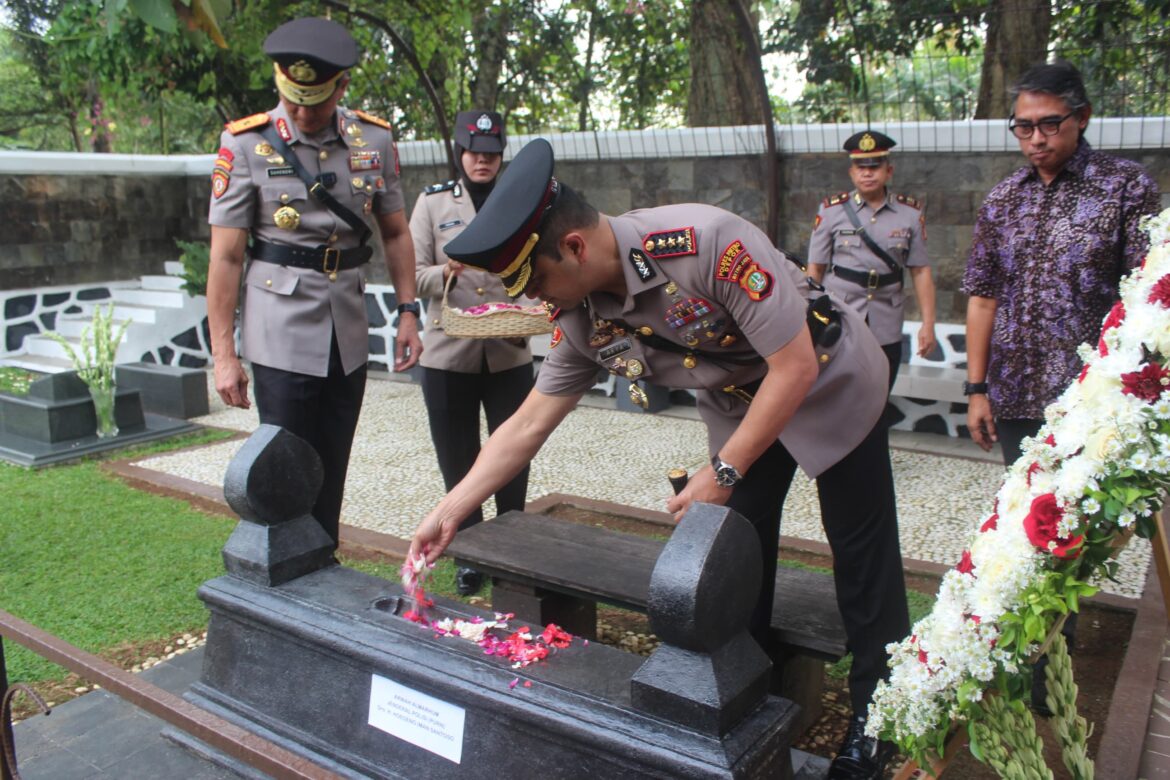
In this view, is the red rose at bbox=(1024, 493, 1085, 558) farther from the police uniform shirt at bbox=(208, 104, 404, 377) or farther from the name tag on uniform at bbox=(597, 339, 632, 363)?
the police uniform shirt at bbox=(208, 104, 404, 377)

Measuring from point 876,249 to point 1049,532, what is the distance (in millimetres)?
4254

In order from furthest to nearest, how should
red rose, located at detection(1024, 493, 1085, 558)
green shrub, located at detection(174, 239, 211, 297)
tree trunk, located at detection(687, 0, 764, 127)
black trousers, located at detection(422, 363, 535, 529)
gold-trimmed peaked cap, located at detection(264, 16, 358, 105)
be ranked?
1. green shrub, located at detection(174, 239, 211, 297)
2. tree trunk, located at detection(687, 0, 764, 127)
3. black trousers, located at detection(422, 363, 535, 529)
4. gold-trimmed peaked cap, located at detection(264, 16, 358, 105)
5. red rose, located at detection(1024, 493, 1085, 558)

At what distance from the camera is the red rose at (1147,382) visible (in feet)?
5.54

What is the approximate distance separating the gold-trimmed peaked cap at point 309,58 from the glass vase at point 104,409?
4577mm

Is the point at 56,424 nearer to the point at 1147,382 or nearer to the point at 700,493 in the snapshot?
the point at 700,493

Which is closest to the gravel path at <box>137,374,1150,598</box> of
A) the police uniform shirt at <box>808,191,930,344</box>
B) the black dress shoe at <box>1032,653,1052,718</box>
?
the police uniform shirt at <box>808,191,930,344</box>

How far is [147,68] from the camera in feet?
34.1

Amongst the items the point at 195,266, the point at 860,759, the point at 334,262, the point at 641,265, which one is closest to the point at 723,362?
the point at 641,265

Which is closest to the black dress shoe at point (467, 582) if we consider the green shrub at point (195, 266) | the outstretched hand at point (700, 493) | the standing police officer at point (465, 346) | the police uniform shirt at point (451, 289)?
the standing police officer at point (465, 346)

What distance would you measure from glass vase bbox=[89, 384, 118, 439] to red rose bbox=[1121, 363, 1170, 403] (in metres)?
7.17

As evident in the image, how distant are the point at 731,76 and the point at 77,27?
20.1 feet

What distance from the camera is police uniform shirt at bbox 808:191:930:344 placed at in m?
5.70

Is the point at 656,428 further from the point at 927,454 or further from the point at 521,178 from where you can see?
the point at 521,178

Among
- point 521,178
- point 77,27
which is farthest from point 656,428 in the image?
point 77,27
